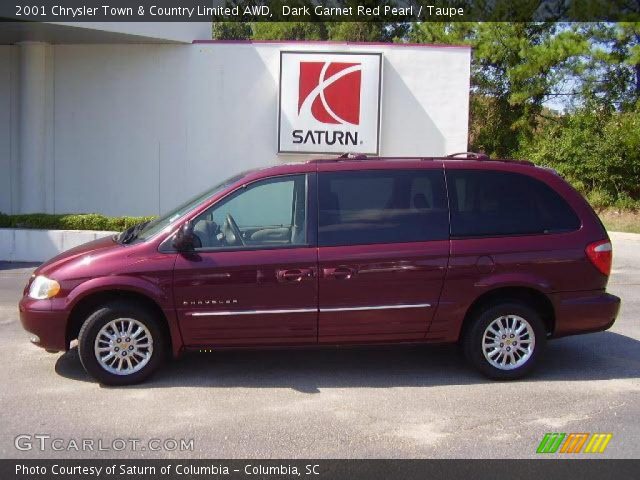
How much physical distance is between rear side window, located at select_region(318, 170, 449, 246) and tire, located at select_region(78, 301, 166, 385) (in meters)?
1.55

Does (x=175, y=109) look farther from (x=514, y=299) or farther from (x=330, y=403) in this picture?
(x=330, y=403)

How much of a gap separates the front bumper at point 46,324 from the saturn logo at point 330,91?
9.54m

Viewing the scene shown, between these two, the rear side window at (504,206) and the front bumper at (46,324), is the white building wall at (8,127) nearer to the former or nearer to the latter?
the front bumper at (46,324)

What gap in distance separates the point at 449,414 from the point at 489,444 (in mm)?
576

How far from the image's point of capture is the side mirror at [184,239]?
5.46 m

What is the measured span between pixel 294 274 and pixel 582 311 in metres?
2.45

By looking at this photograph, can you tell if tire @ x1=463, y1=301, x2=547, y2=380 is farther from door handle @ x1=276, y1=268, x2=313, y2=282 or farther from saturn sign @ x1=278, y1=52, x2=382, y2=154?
saturn sign @ x1=278, y1=52, x2=382, y2=154

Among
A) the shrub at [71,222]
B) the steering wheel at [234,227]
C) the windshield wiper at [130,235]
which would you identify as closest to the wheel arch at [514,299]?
the steering wheel at [234,227]

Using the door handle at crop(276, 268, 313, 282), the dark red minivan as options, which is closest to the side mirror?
the dark red minivan

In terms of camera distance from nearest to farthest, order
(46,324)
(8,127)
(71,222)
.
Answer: (46,324), (71,222), (8,127)

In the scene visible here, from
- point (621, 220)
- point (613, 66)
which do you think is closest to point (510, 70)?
point (613, 66)

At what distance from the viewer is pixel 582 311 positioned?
5926mm
